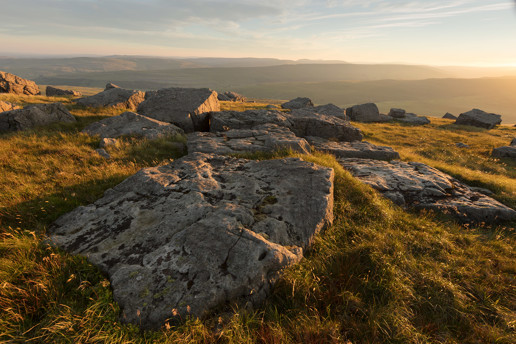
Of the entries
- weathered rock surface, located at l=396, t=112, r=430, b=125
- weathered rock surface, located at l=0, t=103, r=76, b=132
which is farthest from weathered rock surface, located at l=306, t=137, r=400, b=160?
weathered rock surface, located at l=396, t=112, r=430, b=125

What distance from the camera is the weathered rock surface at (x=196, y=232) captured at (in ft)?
12.0

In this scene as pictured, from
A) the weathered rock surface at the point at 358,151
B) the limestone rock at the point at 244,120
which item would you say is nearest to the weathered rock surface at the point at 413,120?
the weathered rock surface at the point at 358,151

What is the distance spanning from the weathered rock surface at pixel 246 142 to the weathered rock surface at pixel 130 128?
6.85 feet

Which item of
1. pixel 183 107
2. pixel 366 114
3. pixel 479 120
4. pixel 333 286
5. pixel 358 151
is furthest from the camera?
pixel 479 120

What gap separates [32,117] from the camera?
13.3 meters

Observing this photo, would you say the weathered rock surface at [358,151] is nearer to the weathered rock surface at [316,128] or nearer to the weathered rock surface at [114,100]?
the weathered rock surface at [316,128]

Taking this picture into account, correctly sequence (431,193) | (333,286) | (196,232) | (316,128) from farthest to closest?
(316,128), (431,193), (196,232), (333,286)

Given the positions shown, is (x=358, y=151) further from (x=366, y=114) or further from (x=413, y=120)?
(x=413, y=120)

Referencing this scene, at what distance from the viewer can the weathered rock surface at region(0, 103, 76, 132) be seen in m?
12.8

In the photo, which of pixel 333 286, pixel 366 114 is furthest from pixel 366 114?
pixel 333 286

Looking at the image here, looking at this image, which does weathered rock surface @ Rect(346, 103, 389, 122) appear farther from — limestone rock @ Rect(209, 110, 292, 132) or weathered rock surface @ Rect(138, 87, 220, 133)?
weathered rock surface @ Rect(138, 87, 220, 133)

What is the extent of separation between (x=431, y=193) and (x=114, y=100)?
24.3 m

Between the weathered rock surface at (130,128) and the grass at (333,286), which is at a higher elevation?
the weathered rock surface at (130,128)

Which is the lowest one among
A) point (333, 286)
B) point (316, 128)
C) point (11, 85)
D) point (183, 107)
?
point (333, 286)
